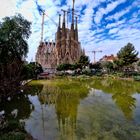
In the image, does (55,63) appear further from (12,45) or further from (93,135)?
(93,135)

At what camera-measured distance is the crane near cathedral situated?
372ft

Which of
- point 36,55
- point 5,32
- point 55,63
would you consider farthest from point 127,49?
point 36,55

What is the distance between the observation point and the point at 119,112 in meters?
17.0

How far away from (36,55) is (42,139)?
107m

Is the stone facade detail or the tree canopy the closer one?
the tree canopy

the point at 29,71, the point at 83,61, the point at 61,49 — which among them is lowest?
the point at 29,71

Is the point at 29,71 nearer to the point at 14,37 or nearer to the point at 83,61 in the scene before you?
the point at 14,37

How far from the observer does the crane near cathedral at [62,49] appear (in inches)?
4464

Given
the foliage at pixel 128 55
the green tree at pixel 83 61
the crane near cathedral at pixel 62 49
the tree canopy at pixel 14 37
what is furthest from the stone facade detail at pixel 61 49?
the tree canopy at pixel 14 37

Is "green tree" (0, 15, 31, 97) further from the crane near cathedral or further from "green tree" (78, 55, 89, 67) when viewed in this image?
the crane near cathedral

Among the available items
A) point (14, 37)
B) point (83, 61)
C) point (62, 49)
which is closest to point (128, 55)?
point (83, 61)

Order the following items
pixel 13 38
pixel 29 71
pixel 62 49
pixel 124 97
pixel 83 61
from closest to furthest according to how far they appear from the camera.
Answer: pixel 124 97 < pixel 13 38 < pixel 29 71 < pixel 83 61 < pixel 62 49

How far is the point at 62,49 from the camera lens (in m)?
117

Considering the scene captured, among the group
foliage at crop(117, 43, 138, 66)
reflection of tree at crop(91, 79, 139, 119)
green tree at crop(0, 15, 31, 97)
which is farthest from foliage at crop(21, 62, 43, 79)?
foliage at crop(117, 43, 138, 66)
